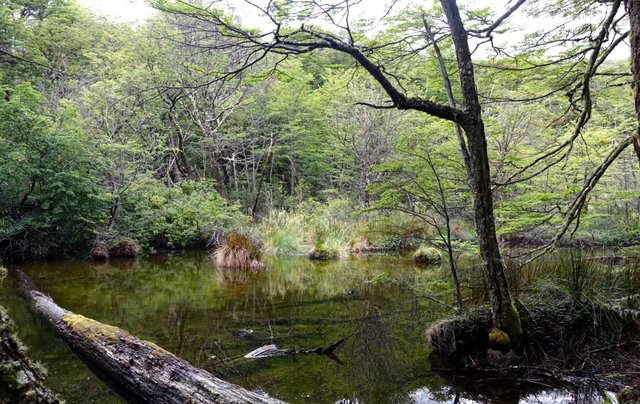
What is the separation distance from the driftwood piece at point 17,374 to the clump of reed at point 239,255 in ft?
26.1

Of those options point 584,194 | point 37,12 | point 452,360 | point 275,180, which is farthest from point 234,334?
point 37,12

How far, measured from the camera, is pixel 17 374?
101 cm

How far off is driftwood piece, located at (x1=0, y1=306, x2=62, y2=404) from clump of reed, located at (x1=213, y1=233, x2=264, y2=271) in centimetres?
795

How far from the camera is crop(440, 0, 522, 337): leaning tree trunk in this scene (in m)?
3.28

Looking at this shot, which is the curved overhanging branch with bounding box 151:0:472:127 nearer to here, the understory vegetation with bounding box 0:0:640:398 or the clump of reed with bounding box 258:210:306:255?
the understory vegetation with bounding box 0:0:640:398

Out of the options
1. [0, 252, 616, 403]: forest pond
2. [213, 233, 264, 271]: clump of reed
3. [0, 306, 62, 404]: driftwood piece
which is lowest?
[0, 252, 616, 403]: forest pond

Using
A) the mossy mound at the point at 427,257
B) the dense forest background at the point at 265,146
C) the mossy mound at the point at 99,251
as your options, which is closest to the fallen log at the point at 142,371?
the dense forest background at the point at 265,146

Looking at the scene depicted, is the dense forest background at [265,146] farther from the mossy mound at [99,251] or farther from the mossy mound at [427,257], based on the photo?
the mossy mound at [427,257]

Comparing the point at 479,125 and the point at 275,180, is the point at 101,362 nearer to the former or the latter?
the point at 479,125

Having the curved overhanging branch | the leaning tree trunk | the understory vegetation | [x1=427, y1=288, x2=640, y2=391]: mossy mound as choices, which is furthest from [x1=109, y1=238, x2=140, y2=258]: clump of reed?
the leaning tree trunk

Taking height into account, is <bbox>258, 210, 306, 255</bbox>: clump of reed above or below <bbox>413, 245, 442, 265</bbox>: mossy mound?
above

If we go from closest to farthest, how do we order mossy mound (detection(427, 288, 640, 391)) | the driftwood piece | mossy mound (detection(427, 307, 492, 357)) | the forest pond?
the driftwood piece < the forest pond < mossy mound (detection(427, 288, 640, 391)) < mossy mound (detection(427, 307, 492, 357))

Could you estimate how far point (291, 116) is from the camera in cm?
1714

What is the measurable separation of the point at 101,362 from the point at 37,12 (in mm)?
20217
